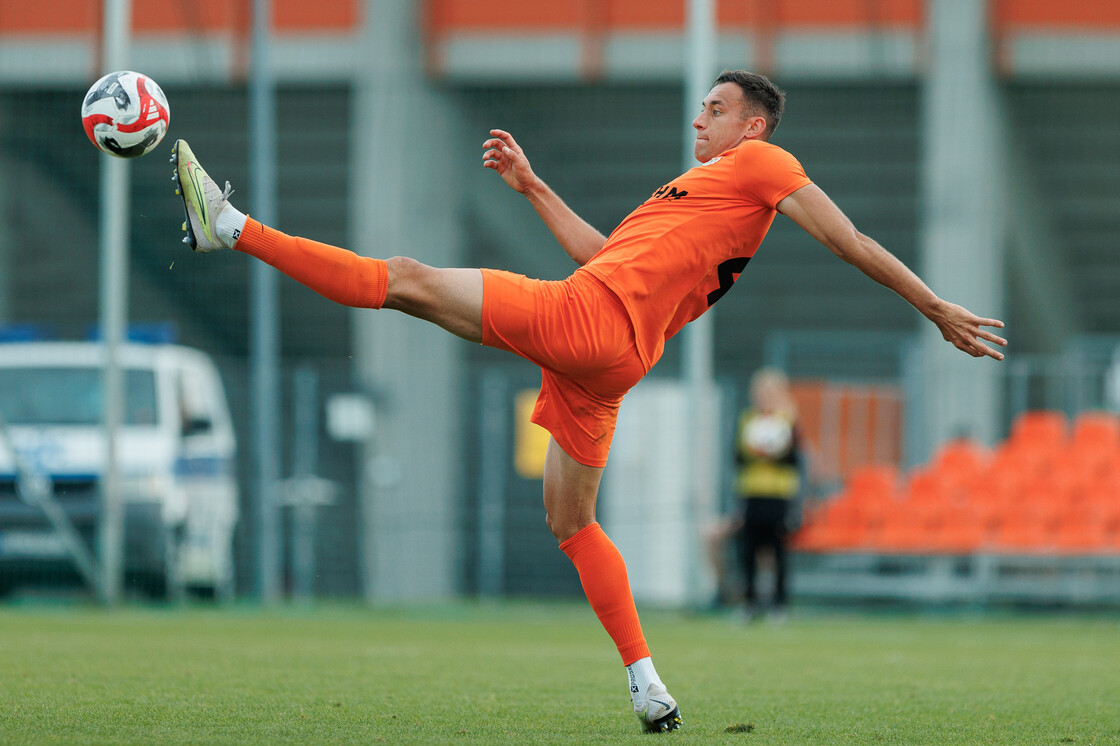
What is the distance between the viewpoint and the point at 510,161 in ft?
16.4

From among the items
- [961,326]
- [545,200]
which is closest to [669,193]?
[545,200]

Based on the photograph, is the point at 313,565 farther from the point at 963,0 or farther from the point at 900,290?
the point at 900,290

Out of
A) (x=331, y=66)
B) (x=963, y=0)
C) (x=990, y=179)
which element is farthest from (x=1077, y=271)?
(x=331, y=66)

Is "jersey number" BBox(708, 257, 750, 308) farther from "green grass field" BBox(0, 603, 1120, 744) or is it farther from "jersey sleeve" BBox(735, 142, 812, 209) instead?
"green grass field" BBox(0, 603, 1120, 744)

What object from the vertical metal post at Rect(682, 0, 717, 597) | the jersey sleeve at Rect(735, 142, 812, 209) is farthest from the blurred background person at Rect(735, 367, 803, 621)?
the jersey sleeve at Rect(735, 142, 812, 209)

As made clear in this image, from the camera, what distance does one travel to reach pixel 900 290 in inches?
167

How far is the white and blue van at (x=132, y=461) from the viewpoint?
11234 millimetres

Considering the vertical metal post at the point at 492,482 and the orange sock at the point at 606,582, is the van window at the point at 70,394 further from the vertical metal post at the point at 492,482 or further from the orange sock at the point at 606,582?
the orange sock at the point at 606,582

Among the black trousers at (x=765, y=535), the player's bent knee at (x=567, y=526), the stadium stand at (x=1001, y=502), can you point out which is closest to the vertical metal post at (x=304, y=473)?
the stadium stand at (x=1001, y=502)

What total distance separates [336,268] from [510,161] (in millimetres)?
1122

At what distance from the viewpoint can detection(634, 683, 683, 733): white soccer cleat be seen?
166 inches

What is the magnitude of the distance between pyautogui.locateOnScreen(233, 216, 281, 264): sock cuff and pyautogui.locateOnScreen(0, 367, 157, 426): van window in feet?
26.9

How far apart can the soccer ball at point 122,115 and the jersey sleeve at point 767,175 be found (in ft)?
6.49

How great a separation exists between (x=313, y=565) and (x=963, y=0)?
8514 millimetres
